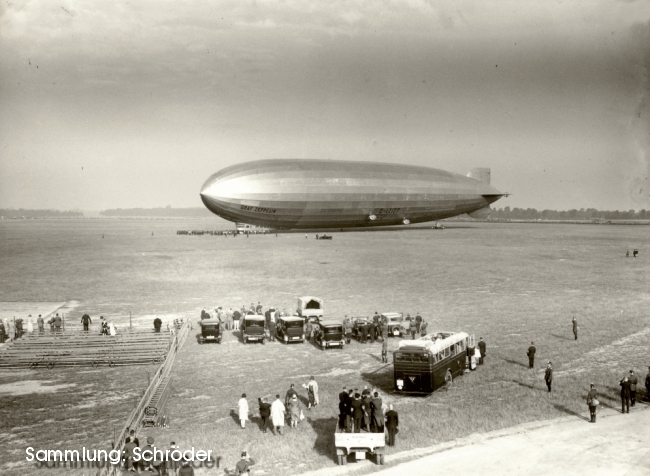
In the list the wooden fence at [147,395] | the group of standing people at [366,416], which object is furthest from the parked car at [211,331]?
the group of standing people at [366,416]

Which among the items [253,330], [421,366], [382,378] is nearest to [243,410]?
[421,366]

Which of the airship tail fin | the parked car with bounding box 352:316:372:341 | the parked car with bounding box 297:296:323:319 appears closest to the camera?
the parked car with bounding box 352:316:372:341

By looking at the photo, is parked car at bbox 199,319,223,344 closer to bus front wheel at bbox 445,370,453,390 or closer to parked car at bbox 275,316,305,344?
parked car at bbox 275,316,305,344

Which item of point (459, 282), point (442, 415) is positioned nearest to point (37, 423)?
point (442, 415)

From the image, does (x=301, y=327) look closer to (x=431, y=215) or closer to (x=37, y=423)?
(x=37, y=423)

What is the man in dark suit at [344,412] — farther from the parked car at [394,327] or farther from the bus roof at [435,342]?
the parked car at [394,327]

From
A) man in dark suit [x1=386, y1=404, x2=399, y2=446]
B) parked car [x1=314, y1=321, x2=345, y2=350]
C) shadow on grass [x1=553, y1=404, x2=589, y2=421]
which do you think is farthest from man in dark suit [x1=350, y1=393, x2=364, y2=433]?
parked car [x1=314, y1=321, x2=345, y2=350]

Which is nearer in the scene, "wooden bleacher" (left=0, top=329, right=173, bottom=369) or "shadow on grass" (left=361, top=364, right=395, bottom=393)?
"shadow on grass" (left=361, top=364, right=395, bottom=393)

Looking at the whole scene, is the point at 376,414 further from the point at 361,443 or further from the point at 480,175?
the point at 480,175
